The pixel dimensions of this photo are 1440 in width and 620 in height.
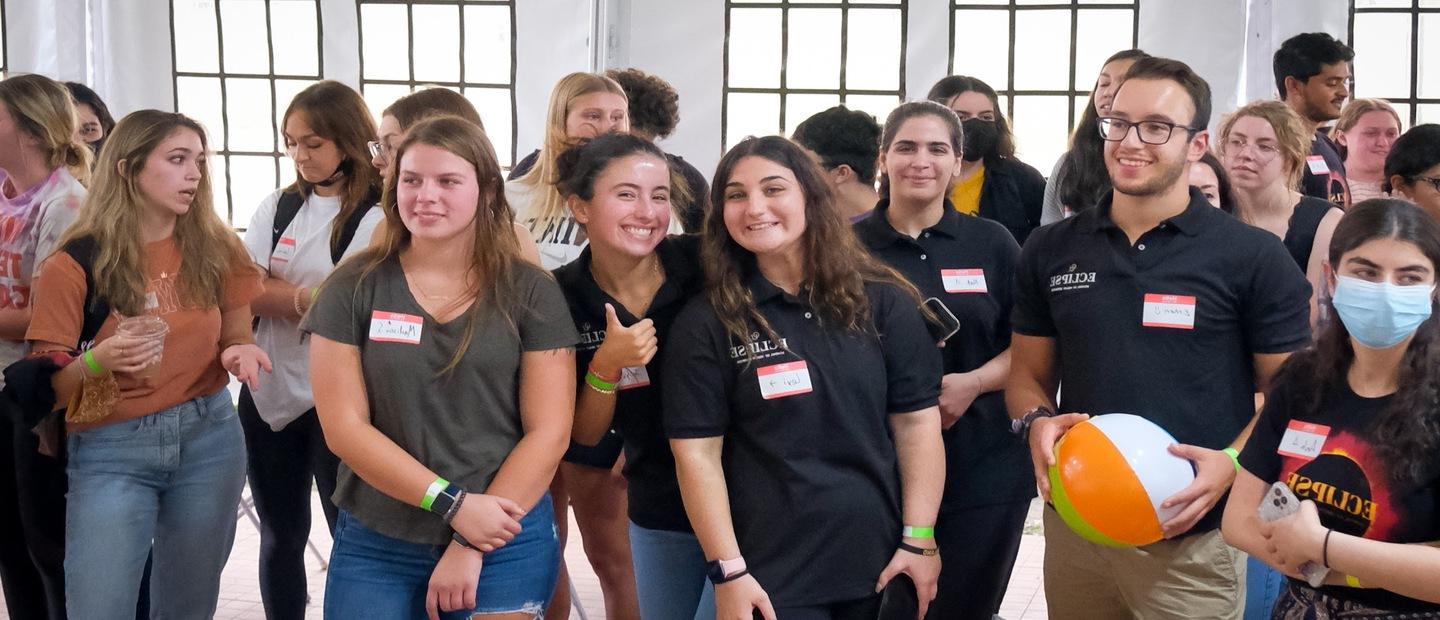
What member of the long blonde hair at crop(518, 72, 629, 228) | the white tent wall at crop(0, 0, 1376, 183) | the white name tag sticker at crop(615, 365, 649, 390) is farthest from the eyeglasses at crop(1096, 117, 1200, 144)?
the white tent wall at crop(0, 0, 1376, 183)

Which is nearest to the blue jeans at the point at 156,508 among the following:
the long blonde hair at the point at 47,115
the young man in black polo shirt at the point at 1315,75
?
the long blonde hair at the point at 47,115

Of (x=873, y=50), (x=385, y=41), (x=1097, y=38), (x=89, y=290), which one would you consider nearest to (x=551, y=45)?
(x=385, y=41)

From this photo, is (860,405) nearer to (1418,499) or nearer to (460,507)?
(460,507)

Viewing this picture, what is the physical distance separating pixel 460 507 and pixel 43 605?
6.29 feet

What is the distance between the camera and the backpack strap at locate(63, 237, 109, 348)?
3062 mm

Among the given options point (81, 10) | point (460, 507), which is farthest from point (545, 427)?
→ point (81, 10)

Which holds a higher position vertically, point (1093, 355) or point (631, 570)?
point (1093, 355)

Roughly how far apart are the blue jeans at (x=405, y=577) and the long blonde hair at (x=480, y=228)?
44 cm

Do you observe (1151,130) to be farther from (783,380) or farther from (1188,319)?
(783,380)

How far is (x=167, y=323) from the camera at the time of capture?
Answer: 3.07m

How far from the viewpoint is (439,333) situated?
8.34 ft

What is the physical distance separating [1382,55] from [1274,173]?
3.04 m

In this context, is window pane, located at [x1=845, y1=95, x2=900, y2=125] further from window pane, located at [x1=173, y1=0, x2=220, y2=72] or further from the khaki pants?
the khaki pants

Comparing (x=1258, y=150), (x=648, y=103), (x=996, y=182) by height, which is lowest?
(x=996, y=182)
